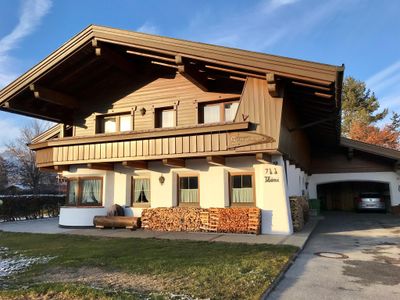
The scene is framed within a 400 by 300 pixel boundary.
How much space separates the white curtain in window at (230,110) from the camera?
1348 cm

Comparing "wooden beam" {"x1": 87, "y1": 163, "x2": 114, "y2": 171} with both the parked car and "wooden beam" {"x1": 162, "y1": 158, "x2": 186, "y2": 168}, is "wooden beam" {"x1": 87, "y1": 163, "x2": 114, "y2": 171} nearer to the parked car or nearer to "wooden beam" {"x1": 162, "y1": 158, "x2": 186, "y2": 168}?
"wooden beam" {"x1": 162, "y1": 158, "x2": 186, "y2": 168}

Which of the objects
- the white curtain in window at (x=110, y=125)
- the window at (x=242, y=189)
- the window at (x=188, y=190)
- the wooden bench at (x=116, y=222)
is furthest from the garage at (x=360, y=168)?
the white curtain in window at (x=110, y=125)

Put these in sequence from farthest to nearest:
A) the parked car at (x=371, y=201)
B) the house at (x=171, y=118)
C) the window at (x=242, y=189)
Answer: the parked car at (x=371, y=201) < the window at (x=242, y=189) < the house at (x=171, y=118)

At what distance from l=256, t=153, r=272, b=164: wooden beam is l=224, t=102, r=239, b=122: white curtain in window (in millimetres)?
1935

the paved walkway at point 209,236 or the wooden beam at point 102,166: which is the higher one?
the wooden beam at point 102,166

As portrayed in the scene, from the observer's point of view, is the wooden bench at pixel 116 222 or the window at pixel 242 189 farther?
the wooden bench at pixel 116 222

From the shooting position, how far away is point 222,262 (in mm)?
7734

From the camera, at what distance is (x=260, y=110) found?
12055 mm

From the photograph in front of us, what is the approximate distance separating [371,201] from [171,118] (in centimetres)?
1550

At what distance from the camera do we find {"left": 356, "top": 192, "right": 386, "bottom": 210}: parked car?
23.0 meters

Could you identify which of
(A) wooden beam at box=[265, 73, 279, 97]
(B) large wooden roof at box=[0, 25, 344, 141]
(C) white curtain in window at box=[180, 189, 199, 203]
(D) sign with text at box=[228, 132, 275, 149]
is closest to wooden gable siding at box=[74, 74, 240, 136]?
(B) large wooden roof at box=[0, 25, 344, 141]

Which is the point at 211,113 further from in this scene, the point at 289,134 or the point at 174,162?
the point at 289,134

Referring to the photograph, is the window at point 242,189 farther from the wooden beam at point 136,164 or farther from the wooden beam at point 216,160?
the wooden beam at point 136,164

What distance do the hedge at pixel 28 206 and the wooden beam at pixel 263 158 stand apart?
15.2 meters
